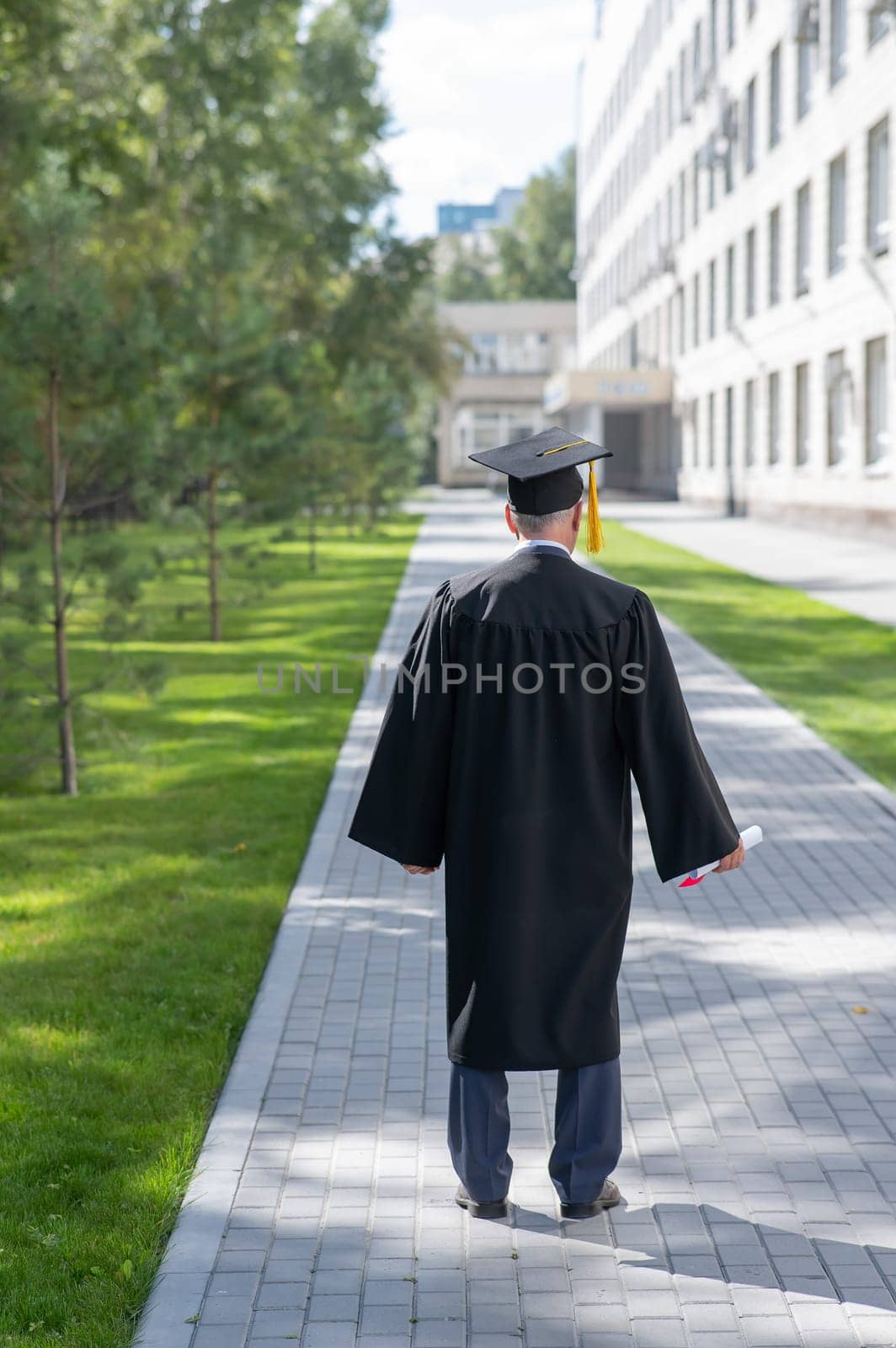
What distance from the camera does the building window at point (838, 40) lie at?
31.4 meters

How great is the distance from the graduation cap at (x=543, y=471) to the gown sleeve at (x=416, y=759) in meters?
0.31

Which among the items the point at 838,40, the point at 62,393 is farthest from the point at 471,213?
the point at 62,393

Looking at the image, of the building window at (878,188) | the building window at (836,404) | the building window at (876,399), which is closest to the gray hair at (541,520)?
the building window at (876,399)

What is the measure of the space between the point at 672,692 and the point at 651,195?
5757 centimetres

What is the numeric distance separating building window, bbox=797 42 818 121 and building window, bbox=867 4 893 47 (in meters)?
4.68

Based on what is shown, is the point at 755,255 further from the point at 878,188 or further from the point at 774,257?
the point at 878,188

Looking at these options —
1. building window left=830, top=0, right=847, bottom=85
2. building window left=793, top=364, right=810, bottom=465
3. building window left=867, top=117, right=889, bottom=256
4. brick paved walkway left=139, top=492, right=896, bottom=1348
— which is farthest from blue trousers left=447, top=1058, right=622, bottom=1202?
building window left=793, top=364, right=810, bottom=465

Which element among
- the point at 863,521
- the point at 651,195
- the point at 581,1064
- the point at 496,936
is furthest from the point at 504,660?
the point at 651,195

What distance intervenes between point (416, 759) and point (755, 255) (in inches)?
1534

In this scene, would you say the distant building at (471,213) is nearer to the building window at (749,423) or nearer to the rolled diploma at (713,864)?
the building window at (749,423)

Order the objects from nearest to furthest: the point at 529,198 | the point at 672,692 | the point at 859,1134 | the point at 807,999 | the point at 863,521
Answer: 1. the point at 672,692
2. the point at 859,1134
3. the point at 807,999
4. the point at 863,521
5. the point at 529,198

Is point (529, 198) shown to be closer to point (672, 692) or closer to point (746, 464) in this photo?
point (746, 464)

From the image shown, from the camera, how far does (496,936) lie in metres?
3.85

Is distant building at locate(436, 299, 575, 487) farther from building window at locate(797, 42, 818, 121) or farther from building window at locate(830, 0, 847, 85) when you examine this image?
building window at locate(830, 0, 847, 85)
